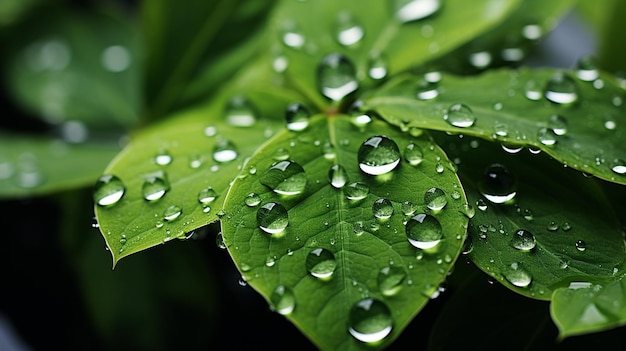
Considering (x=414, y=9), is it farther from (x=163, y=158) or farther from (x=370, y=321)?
(x=370, y=321)

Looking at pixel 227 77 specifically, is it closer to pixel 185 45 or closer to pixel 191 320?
pixel 185 45

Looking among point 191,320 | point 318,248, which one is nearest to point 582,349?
point 318,248

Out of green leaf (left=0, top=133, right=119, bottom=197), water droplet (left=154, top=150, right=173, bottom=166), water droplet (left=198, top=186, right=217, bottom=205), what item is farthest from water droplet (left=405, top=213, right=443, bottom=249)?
green leaf (left=0, top=133, right=119, bottom=197)

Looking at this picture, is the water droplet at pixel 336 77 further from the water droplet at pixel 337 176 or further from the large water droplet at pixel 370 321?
the large water droplet at pixel 370 321

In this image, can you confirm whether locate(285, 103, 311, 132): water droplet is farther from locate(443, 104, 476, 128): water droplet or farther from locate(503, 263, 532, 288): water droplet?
locate(503, 263, 532, 288): water droplet

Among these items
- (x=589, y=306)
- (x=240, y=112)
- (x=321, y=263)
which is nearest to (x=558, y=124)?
(x=589, y=306)

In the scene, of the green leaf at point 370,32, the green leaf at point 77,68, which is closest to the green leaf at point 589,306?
the green leaf at point 370,32

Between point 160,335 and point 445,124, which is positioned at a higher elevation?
point 445,124
